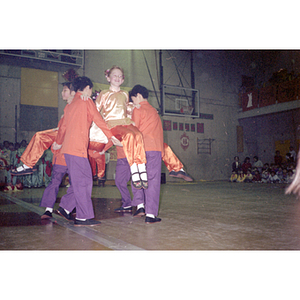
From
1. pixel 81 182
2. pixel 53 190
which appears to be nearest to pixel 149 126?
pixel 81 182

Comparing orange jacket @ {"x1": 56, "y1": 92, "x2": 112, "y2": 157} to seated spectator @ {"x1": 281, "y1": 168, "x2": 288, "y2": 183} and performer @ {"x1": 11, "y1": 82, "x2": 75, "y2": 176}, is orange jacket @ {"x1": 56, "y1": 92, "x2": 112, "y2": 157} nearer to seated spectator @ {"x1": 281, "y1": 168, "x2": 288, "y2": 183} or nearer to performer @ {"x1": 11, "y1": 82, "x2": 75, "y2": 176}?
performer @ {"x1": 11, "y1": 82, "x2": 75, "y2": 176}

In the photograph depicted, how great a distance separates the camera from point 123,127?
2.43 meters

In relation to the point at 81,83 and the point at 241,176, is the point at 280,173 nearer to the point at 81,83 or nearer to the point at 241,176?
the point at 241,176

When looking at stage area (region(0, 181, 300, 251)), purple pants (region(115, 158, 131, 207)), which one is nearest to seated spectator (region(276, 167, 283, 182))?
stage area (region(0, 181, 300, 251))

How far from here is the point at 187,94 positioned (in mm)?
10500

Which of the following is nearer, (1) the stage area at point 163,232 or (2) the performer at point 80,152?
(1) the stage area at point 163,232

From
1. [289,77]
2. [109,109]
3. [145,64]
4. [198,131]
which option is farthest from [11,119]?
[289,77]

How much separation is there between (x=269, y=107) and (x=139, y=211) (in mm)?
8965

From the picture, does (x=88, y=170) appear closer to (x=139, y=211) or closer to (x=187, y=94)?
(x=139, y=211)

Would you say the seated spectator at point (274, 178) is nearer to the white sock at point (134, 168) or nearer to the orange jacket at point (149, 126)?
the orange jacket at point (149, 126)

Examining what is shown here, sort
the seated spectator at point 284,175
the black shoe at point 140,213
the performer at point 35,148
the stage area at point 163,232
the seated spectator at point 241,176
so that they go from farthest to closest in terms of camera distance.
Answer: the seated spectator at point 241,176 < the seated spectator at point 284,175 < the black shoe at point 140,213 < the performer at point 35,148 < the stage area at point 163,232

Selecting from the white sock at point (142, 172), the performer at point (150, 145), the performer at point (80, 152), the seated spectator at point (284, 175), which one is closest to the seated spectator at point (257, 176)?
the seated spectator at point (284, 175)

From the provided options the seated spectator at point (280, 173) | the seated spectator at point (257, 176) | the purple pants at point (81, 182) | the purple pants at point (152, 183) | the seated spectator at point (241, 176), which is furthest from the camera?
→ the seated spectator at point (241, 176)

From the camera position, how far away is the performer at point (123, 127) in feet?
7.32
